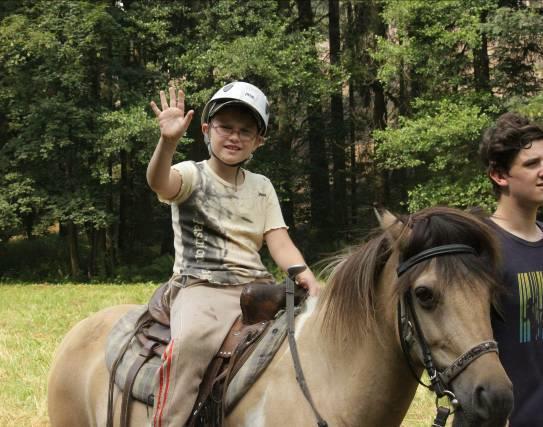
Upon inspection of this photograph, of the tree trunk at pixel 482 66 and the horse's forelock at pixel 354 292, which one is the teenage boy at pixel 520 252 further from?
the tree trunk at pixel 482 66

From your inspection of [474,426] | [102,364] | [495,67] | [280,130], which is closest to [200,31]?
[280,130]

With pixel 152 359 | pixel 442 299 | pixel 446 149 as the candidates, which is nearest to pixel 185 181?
pixel 152 359

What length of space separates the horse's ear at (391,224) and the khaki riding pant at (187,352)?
916 millimetres

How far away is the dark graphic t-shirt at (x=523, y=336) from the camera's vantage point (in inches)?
111

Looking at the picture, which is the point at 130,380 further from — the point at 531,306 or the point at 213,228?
the point at 531,306

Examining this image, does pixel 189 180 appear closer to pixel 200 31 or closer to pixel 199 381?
pixel 199 381

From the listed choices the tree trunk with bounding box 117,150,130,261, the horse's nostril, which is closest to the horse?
the horse's nostril

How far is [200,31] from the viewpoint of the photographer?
2275 centimetres

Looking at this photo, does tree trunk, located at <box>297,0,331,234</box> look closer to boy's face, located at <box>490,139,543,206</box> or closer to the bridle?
boy's face, located at <box>490,139,543,206</box>

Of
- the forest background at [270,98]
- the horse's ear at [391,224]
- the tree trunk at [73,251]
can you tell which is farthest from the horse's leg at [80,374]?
the tree trunk at [73,251]

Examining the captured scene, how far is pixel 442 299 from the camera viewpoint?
89.6 inches

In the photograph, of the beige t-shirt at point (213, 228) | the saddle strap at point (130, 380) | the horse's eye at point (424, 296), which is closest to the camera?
the horse's eye at point (424, 296)

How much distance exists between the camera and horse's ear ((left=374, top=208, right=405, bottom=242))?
2.56 metres

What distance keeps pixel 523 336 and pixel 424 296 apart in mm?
819
